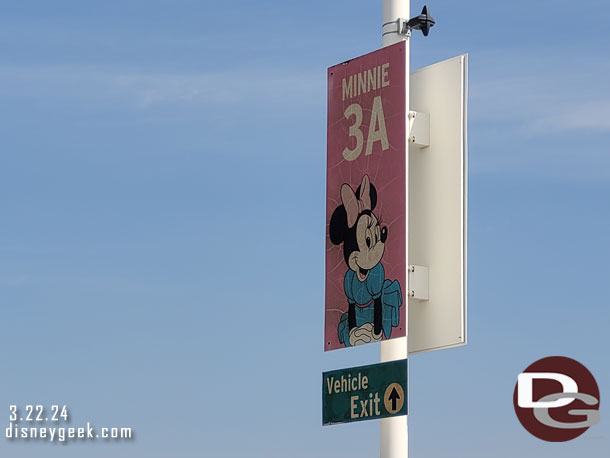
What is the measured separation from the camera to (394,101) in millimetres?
11320

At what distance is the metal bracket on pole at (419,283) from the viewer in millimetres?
11156

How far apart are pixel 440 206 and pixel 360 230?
2.67ft

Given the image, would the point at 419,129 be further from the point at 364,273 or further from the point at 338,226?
the point at 364,273

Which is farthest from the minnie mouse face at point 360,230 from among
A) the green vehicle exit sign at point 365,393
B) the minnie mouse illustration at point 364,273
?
the green vehicle exit sign at point 365,393

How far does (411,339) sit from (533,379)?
1404mm

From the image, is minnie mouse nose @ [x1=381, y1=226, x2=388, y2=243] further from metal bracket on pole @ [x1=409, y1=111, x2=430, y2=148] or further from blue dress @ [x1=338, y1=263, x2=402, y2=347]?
metal bracket on pole @ [x1=409, y1=111, x2=430, y2=148]

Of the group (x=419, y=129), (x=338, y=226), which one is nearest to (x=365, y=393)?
(x=338, y=226)

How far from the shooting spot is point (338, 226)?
11891 millimetres

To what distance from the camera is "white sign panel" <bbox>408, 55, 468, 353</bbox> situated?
36.3 ft

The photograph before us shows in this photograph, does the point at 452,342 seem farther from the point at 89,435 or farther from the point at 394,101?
the point at 89,435

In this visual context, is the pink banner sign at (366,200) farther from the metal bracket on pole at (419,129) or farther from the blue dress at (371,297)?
the metal bracket on pole at (419,129)

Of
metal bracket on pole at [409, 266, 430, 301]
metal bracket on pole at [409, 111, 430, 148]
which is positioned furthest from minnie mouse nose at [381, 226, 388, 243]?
metal bracket on pole at [409, 111, 430, 148]

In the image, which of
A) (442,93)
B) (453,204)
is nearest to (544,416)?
(453,204)

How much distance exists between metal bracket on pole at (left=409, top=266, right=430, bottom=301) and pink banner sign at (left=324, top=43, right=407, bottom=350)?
17cm
